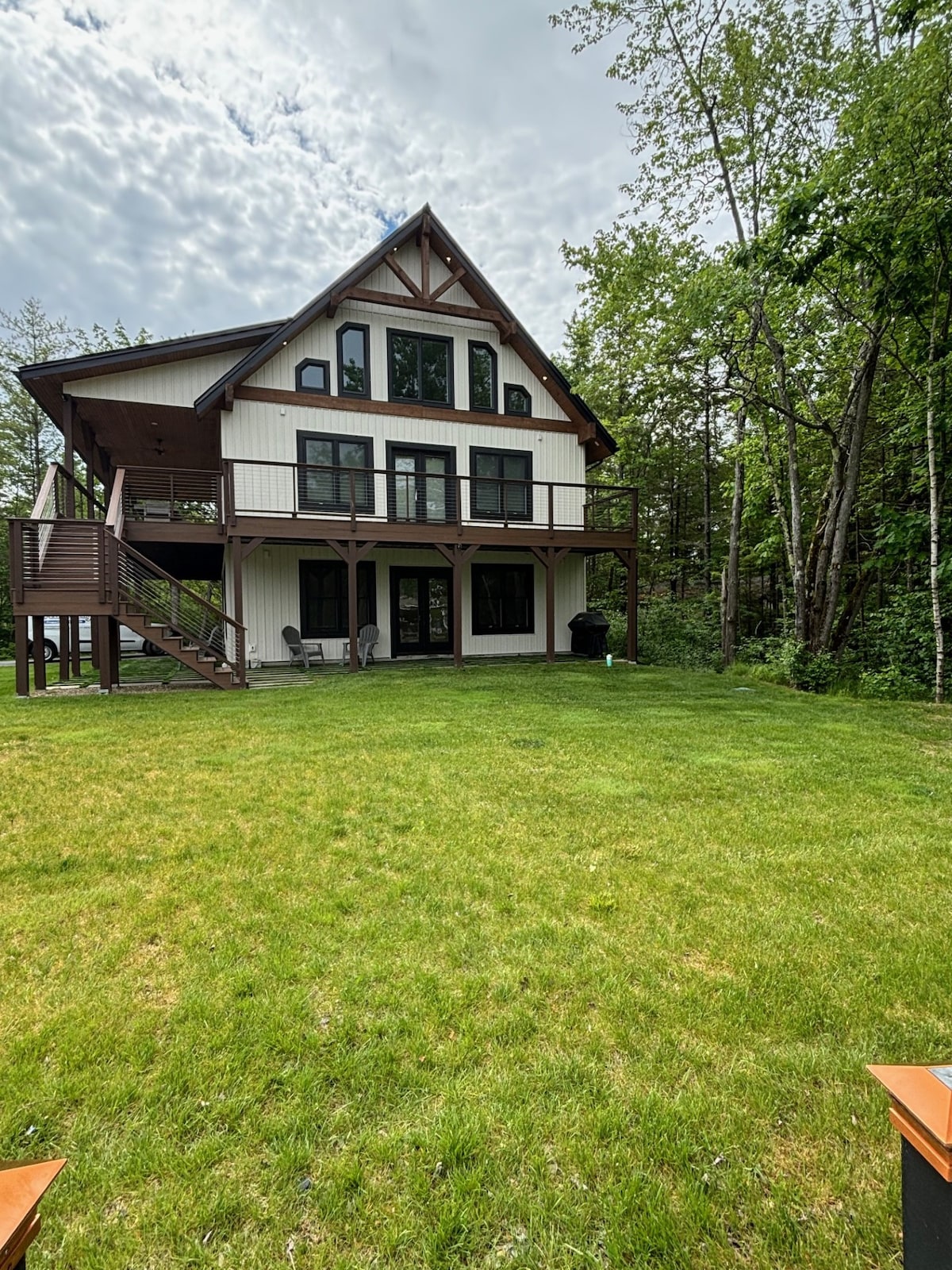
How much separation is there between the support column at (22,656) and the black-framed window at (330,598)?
198 inches

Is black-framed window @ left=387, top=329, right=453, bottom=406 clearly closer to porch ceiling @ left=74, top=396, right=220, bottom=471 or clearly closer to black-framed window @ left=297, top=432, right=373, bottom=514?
black-framed window @ left=297, top=432, right=373, bottom=514

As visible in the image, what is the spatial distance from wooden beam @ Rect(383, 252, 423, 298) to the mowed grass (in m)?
11.4

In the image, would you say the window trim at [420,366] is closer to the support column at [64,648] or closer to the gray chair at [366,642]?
the gray chair at [366,642]

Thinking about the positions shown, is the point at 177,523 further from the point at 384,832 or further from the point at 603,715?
the point at 384,832

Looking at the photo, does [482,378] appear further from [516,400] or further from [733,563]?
[733,563]

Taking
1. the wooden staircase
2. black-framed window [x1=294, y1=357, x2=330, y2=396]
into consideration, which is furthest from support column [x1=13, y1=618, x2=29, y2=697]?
black-framed window [x1=294, y1=357, x2=330, y2=396]

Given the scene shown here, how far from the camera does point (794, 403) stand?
40.4 ft

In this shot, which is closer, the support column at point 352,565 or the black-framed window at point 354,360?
the support column at point 352,565

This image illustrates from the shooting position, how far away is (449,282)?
12.7 meters

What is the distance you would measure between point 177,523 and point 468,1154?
37.0 feet

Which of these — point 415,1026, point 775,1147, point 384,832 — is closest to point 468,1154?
point 415,1026

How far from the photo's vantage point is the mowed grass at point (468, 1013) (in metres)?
1.42

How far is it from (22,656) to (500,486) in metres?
9.70

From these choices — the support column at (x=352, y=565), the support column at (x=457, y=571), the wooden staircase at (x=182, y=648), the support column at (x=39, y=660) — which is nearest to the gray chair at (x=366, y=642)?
the support column at (x=352, y=565)
